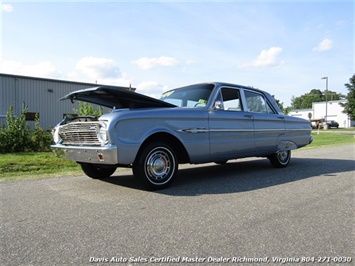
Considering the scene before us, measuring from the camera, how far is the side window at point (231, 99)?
6.12 metres

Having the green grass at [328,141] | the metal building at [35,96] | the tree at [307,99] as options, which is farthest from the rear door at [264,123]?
the tree at [307,99]

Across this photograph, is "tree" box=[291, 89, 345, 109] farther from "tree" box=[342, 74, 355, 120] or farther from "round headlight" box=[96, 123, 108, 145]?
"round headlight" box=[96, 123, 108, 145]

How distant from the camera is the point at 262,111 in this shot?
7039mm

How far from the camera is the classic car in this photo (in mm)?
4508

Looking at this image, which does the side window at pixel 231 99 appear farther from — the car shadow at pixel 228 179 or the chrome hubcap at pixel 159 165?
the chrome hubcap at pixel 159 165

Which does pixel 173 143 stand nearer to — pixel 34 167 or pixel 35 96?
pixel 34 167

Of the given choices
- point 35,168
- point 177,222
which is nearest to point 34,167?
point 35,168

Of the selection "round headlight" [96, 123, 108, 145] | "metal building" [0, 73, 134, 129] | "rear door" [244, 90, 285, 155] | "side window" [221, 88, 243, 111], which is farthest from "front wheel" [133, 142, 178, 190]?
"metal building" [0, 73, 134, 129]

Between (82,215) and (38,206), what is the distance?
799 mm

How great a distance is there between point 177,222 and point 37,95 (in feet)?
76.4

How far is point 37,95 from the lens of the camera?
932 inches

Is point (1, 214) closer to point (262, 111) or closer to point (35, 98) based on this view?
point (262, 111)

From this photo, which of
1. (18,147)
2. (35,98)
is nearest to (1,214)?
(18,147)

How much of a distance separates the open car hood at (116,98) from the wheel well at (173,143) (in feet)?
1.84
